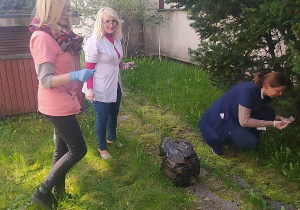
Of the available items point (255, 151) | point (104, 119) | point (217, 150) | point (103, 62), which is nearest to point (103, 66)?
point (103, 62)

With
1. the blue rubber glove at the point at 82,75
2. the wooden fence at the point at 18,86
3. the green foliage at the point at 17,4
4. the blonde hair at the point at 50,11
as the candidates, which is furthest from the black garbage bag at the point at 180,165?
the green foliage at the point at 17,4

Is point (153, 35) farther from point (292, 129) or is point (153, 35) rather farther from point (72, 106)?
point (72, 106)

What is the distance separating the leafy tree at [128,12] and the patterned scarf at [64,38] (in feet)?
25.2

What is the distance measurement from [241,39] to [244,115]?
105cm

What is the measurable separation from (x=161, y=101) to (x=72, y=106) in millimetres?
3671

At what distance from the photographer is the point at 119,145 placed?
4.45 metres

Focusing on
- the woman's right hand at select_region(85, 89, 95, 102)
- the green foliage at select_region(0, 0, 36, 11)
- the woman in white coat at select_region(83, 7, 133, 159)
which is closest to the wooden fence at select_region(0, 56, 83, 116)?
the green foliage at select_region(0, 0, 36, 11)

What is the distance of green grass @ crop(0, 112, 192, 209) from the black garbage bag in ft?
0.33

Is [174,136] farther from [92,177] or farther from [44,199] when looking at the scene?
[44,199]

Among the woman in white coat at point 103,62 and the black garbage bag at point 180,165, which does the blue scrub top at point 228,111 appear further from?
the woman in white coat at point 103,62

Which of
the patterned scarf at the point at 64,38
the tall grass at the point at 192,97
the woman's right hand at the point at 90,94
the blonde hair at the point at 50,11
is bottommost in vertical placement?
the tall grass at the point at 192,97

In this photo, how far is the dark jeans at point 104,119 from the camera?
12.8 feet

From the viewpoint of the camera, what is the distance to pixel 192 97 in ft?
20.0

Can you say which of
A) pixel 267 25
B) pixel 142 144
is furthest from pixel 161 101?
pixel 267 25
